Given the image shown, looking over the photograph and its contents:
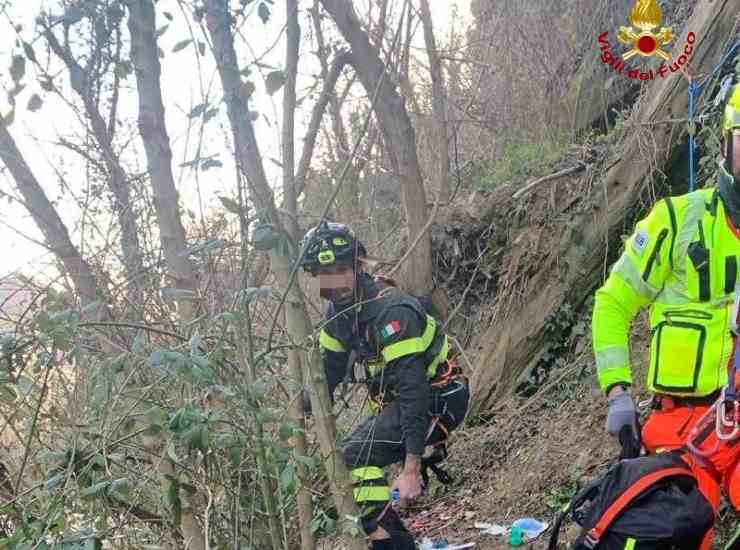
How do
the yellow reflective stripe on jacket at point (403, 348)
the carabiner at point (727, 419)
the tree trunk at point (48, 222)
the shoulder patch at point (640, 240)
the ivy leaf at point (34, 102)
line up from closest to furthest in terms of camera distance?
the carabiner at point (727, 419), the ivy leaf at point (34, 102), the shoulder patch at point (640, 240), the tree trunk at point (48, 222), the yellow reflective stripe on jacket at point (403, 348)

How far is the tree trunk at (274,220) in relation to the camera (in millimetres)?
2285

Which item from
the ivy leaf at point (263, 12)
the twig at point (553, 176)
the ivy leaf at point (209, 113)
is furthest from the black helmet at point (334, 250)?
the twig at point (553, 176)

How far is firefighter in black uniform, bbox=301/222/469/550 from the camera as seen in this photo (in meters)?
3.51

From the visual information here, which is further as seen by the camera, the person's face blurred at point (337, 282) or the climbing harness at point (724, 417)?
the person's face blurred at point (337, 282)

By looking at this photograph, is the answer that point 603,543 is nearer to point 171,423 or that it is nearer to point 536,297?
point 171,423

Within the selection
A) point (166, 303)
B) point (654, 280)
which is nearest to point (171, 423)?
point (166, 303)

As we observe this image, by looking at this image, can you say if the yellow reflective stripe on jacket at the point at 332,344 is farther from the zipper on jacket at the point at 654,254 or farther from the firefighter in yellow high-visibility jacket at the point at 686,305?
the zipper on jacket at the point at 654,254

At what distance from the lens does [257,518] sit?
2.74m

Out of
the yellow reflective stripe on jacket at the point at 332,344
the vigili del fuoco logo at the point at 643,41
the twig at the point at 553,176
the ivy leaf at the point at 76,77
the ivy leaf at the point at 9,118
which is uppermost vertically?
the vigili del fuoco logo at the point at 643,41

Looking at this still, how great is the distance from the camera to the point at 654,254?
261 centimetres

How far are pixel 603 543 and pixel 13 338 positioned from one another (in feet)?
6.43

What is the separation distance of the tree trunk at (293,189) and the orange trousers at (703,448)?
1.26 meters

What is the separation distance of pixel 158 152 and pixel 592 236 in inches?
155

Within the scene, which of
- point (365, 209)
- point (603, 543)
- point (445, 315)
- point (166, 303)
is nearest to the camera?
point (603, 543)
